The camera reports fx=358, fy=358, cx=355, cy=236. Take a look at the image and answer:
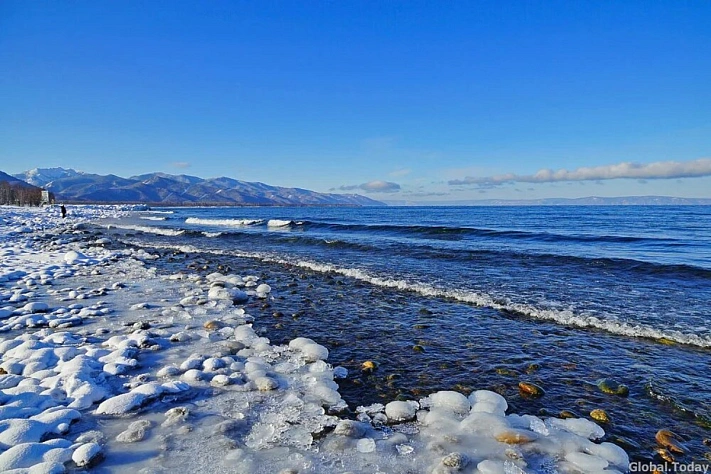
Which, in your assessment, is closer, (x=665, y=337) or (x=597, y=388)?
(x=597, y=388)

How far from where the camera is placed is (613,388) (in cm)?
436

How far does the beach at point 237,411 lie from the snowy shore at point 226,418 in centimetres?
1

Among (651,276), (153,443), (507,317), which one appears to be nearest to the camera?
(153,443)

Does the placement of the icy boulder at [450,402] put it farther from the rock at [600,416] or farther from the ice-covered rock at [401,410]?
the rock at [600,416]

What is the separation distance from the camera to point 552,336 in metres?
6.27

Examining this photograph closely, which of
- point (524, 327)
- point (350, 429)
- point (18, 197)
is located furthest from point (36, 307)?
point (18, 197)

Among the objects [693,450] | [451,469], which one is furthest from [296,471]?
[693,450]

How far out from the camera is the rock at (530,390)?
423cm

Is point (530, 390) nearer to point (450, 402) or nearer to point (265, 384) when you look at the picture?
point (450, 402)

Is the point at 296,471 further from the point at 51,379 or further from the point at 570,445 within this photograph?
the point at 51,379

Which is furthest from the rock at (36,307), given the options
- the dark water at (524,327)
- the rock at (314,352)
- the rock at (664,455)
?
the rock at (664,455)

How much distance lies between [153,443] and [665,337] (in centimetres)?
771

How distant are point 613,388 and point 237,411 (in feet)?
14.5

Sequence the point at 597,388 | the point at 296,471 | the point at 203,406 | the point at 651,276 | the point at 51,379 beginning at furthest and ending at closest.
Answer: the point at 651,276
the point at 597,388
the point at 51,379
the point at 203,406
the point at 296,471
